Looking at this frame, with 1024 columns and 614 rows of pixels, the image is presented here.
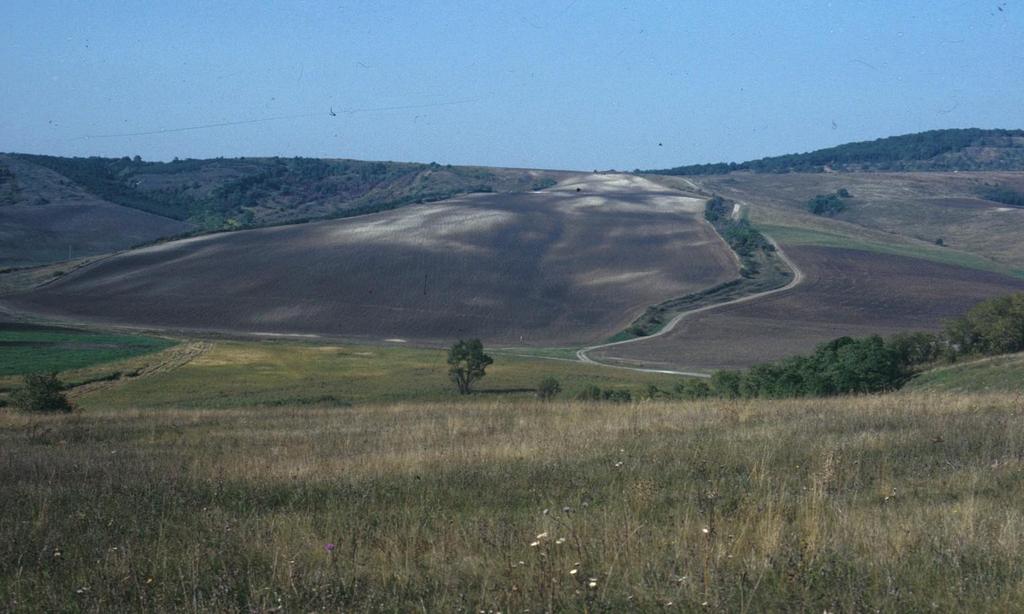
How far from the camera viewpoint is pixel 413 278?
3647 inches

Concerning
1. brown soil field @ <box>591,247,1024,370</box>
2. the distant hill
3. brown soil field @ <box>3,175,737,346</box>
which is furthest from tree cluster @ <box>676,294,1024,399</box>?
the distant hill

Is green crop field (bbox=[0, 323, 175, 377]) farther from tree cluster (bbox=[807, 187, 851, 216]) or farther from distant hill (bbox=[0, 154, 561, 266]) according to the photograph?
tree cluster (bbox=[807, 187, 851, 216])

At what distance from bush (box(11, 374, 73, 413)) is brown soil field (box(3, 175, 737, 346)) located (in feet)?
144

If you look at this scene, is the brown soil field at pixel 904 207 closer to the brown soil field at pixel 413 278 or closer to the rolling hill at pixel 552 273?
the rolling hill at pixel 552 273

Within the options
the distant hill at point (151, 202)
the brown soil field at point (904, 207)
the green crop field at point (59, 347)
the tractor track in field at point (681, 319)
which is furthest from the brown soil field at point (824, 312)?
the distant hill at point (151, 202)

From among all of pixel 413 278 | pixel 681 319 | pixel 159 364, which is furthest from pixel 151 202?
pixel 159 364

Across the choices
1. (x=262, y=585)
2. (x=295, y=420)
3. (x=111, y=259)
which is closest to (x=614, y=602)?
(x=262, y=585)

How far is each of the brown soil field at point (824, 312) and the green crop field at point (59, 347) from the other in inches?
1299

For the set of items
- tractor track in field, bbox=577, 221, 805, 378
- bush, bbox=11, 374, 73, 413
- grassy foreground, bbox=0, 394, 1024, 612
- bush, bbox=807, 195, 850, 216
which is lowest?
tractor track in field, bbox=577, 221, 805, 378

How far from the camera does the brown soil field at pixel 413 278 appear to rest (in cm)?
8125

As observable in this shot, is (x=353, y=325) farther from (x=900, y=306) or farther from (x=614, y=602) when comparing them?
(x=614, y=602)

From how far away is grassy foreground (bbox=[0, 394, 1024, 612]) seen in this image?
211 inches

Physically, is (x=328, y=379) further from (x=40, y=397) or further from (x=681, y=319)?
(x=681, y=319)

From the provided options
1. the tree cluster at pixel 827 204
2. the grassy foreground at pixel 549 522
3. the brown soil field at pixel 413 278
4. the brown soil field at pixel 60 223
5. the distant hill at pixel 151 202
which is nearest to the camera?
the grassy foreground at pixel 549 522
